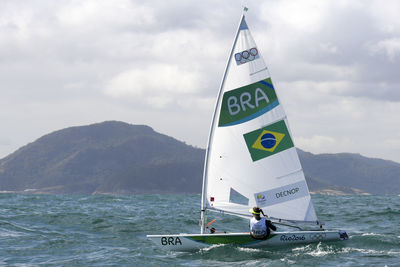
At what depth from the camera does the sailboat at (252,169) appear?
741 inches

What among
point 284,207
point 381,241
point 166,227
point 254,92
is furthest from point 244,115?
point 166,227

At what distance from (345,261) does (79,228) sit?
14.6 meters

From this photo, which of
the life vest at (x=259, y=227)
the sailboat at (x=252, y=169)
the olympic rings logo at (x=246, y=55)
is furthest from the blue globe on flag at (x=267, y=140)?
the olympic rings logo at (x=246, y=55)

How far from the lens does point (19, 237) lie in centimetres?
2364

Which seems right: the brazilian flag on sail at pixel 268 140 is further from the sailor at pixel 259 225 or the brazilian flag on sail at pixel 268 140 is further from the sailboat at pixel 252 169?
the sailor at pixel 259 225

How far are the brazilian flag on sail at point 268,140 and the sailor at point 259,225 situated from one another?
1935 millimetres

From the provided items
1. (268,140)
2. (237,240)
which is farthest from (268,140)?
(237,240)

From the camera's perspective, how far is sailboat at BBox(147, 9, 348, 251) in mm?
18828

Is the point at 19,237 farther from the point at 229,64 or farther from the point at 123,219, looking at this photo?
the point at 229,64

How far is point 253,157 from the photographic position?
1914 centimetres

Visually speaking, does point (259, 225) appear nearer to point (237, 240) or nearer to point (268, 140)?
point (237, 240)

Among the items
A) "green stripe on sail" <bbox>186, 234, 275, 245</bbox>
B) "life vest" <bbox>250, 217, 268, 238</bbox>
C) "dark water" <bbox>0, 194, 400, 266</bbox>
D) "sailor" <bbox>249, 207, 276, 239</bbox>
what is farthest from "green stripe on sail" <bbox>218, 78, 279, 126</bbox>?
"dark water" <bbox>0, 194, 400, 266</bbox>

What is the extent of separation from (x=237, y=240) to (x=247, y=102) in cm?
490

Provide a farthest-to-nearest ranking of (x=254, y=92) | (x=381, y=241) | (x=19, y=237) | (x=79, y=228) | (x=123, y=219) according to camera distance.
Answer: (x=123, y=219), (x=79, y=228), (x=19, y=237), (x=381, y=241), (x=254, y=92)
